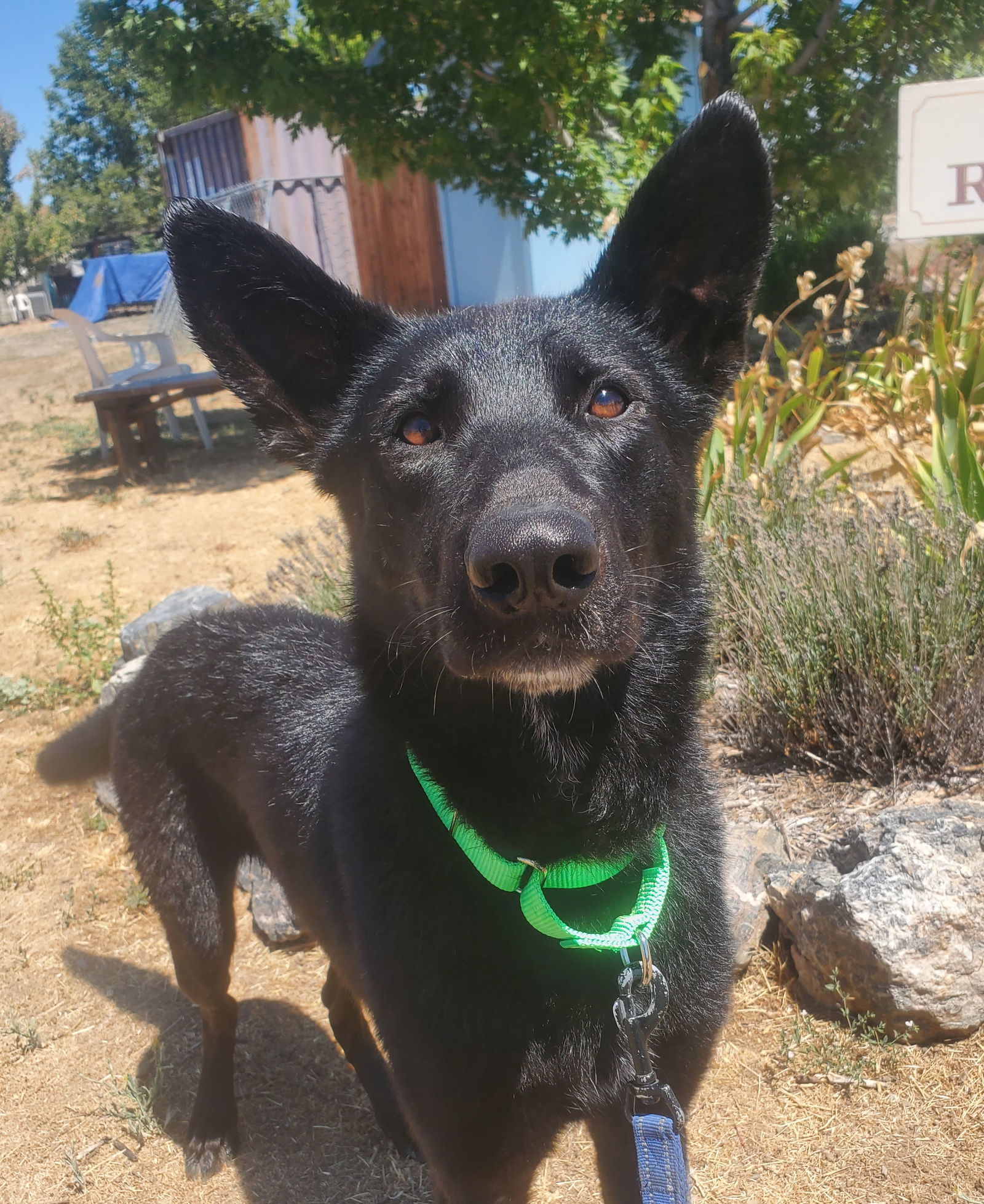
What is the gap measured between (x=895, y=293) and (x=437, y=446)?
271 inches

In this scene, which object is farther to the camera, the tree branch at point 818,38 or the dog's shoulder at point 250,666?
the tree branch at point 818,38

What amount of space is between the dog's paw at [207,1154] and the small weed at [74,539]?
5.89 m

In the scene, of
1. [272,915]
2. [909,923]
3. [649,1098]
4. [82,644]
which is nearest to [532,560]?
[649,1098]

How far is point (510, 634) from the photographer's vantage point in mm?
1438

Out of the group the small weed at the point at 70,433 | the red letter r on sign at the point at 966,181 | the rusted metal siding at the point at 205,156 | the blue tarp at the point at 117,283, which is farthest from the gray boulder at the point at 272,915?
the rusted metal siding at the point at 205,156

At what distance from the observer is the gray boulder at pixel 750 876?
2.60 metres

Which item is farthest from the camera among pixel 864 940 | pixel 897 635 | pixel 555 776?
pixel 897 635

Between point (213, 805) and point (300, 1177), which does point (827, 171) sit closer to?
point (213, 805)

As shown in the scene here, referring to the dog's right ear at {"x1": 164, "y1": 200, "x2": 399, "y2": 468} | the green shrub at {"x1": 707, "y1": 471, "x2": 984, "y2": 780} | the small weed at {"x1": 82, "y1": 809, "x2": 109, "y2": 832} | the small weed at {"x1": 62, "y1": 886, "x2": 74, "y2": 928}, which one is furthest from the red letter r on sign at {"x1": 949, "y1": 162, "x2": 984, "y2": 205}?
the small weed at {"x1": 62, "y1": 886, "x2": 74, "y2": 928}

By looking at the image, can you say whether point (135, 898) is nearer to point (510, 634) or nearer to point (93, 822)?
point (93, 822)

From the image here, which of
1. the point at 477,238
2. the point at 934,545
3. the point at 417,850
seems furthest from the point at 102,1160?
the point at 477,238

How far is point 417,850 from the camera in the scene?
66.5 inches

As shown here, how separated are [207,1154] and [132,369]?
10.1 meters

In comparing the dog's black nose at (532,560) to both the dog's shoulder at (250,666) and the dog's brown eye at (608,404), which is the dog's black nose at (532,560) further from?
the dog's shoulder at (250,666)
